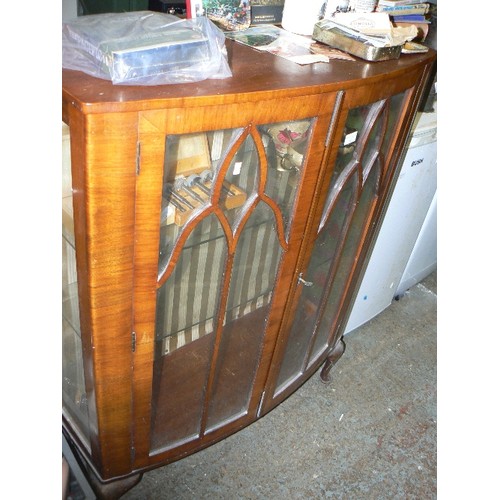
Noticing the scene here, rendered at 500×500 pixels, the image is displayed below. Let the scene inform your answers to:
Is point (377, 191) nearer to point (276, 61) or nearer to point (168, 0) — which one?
point (276, 61)

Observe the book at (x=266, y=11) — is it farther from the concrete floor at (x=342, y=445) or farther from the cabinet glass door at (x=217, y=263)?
the concrete floor at (x=342, y=445)

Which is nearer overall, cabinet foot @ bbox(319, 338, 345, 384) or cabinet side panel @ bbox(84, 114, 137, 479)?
cabinet side panel @ bbox(84, 114, 137, 479)

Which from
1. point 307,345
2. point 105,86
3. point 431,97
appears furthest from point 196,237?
point 431,97

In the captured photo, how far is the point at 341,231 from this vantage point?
1229 mm

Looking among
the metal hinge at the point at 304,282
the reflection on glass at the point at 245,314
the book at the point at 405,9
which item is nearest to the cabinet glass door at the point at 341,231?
the metal hinge at the point at 304,282

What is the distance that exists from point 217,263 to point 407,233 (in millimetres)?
1128

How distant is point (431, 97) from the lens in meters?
1.65

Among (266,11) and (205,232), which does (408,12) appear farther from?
(205,232)

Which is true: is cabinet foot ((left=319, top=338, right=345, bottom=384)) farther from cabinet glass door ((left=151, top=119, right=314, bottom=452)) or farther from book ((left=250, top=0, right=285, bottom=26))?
book ((left=250, top=0, right=285, bottom=26))

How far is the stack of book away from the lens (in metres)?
1.20

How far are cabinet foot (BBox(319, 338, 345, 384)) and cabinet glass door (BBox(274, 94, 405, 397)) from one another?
15cm

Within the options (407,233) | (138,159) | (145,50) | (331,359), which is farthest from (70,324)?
(407,233)

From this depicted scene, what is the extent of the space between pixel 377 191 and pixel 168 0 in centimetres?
64

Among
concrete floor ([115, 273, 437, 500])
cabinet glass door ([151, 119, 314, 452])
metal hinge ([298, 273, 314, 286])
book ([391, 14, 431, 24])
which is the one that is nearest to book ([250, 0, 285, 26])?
book ([391, 14, 431, 24])
